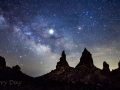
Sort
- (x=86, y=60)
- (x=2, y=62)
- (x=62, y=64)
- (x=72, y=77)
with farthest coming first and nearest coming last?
(x=62, y=64) < (x=86, y=60) < (x=72, y=77) < (x=2, y=62)

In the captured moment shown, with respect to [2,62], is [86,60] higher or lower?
higher

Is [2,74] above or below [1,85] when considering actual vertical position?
above

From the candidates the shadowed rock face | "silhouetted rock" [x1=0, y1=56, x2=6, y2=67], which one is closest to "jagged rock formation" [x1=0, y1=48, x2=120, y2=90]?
the shadowed rock face

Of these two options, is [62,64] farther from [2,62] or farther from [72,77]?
[2,62]

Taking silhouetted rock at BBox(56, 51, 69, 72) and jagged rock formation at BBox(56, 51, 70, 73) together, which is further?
silhouetted rock at BBox(56, 51, 69, 72)

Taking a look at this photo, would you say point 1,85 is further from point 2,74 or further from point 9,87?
point 2,74

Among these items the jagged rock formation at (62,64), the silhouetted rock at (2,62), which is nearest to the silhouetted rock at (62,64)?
the jagged rock formation at (62,64)

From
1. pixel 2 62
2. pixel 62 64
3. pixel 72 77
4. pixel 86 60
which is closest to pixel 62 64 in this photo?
pixel 62 64

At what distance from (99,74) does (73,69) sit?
19452 millimetres

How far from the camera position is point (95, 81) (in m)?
101

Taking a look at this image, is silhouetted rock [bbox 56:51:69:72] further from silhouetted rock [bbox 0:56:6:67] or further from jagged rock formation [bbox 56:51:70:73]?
silhouetted rock [bbox 0:56:6:67]

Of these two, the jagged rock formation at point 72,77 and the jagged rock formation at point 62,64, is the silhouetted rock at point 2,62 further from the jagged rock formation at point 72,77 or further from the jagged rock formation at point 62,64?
the jagged rock formation at point 62,64

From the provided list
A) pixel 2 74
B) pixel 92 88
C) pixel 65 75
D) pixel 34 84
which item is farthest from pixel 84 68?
pixel 2 74

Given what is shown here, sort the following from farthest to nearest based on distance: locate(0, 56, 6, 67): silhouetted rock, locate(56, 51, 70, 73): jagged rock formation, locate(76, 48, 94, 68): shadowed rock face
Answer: locate(76, 48, 94, 68): shadowed rock face → locate(56, 51, 70, 73): jagged rock formation → locate(0, 56, 6, 67): silhouetted rock
